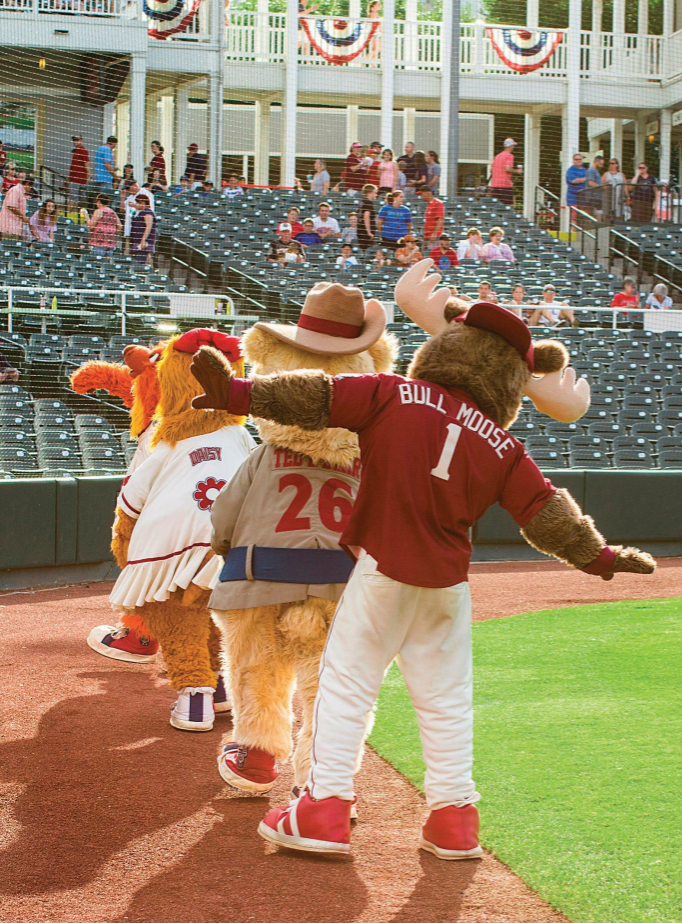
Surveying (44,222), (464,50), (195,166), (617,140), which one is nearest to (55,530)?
(44,222)

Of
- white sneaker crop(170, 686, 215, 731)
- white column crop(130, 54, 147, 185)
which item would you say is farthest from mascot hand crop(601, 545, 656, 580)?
white column crop(130, 54, 147, 185)

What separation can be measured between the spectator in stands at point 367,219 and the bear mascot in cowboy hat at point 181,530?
1092 cm

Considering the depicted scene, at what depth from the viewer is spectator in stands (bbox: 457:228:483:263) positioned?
14977mm

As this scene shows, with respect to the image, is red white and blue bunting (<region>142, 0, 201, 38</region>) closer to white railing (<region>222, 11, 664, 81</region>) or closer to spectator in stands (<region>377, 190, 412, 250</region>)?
white railing (<region>222, 11, 664, 81</region>)

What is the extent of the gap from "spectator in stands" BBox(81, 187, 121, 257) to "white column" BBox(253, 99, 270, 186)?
8.72m

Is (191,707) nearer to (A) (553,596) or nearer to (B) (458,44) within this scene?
(A) (553,596)

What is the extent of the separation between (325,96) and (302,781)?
20039 millimetres

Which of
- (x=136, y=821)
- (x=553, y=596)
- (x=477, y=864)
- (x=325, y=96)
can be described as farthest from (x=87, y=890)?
(x=325, y=96)

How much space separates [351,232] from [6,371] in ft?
21.7

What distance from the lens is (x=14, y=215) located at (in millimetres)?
13281

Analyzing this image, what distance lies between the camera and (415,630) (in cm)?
305

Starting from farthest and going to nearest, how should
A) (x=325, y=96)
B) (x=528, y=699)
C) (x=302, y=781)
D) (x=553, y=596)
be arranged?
1. (x=325, y=96)
2. (x=553, y=596)
3. (x=528, y=699)
4. (x=302, y=781)

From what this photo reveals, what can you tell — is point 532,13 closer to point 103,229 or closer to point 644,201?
point 644,201

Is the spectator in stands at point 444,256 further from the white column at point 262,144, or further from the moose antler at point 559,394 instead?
the moose antler at point 559,394
